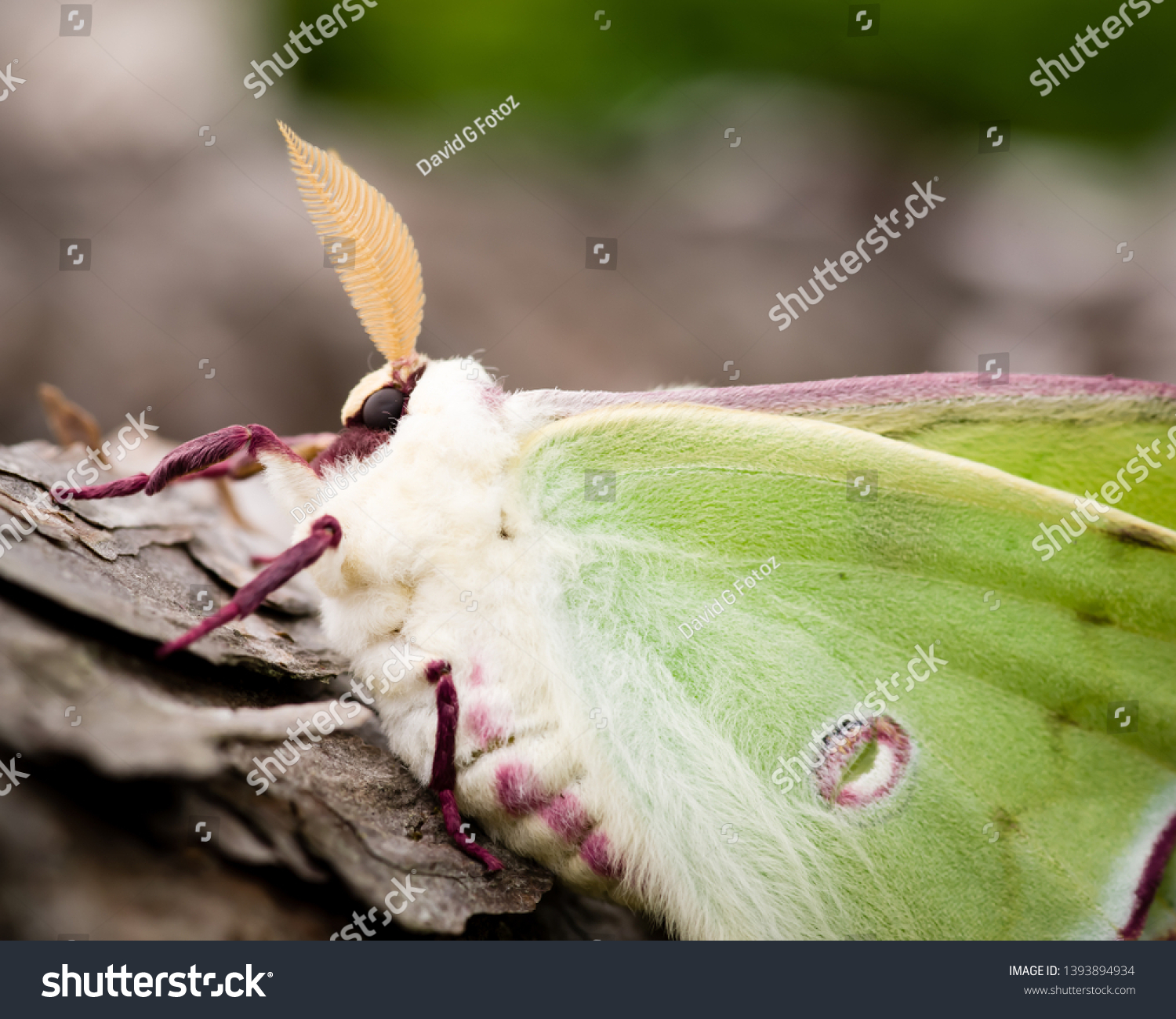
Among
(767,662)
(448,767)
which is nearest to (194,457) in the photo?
(448,767)
